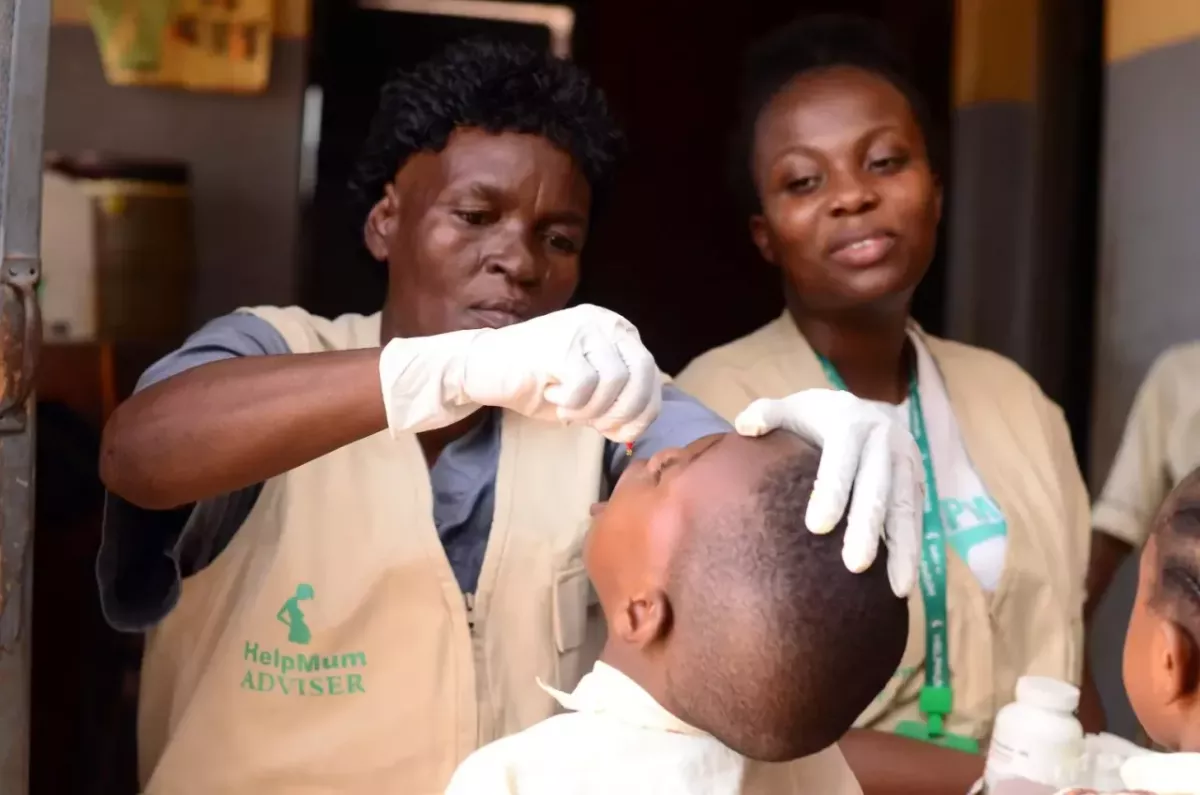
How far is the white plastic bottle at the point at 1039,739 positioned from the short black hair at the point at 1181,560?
19cm

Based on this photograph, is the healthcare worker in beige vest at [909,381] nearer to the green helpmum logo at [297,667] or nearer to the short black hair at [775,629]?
the short black hair at [775,629]

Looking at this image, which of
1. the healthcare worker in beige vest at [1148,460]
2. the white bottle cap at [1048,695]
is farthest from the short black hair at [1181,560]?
the healthcare worker in beige vest at [1148,460]

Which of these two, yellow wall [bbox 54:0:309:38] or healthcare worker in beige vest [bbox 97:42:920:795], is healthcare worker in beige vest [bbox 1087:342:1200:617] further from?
yellow wall [bbox 54:0:309:38]

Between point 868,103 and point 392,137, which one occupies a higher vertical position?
point 868,103

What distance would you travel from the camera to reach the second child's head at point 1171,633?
0.91m

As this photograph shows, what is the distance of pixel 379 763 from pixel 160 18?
151 cm

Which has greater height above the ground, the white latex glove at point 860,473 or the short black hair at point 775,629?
the white latex glove at point 860,473

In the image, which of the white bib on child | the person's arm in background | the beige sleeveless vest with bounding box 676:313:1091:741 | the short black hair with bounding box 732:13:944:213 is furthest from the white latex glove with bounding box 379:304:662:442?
the person's arm in background

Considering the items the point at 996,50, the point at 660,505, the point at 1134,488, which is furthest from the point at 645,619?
the point at 996,50

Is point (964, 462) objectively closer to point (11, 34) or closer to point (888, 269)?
point (888, 269)

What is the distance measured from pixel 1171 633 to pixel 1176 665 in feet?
0.08

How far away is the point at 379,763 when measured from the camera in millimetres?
1222

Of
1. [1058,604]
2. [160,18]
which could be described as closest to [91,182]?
[160,18]

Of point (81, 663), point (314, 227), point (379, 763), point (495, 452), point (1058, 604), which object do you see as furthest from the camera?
point (314, 227)
